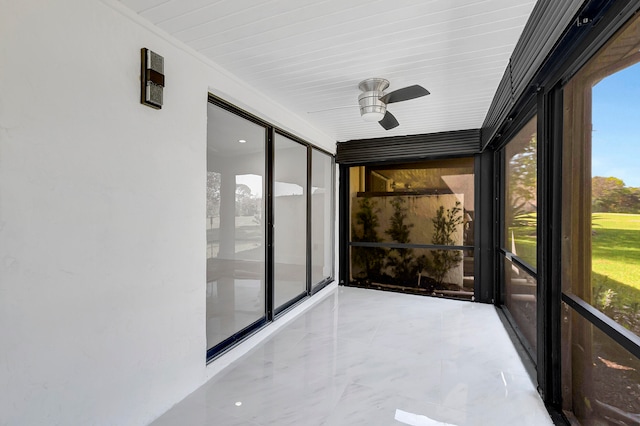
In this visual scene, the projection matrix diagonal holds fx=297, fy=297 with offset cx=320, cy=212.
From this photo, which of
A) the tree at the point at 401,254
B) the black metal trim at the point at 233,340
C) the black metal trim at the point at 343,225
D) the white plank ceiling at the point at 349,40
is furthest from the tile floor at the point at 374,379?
the white plank ceiling at the point at 349,40

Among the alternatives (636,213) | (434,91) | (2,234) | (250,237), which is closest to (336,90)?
(434,91)

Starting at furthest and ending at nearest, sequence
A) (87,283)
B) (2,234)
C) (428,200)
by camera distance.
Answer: (428,200)
(87,283)
(2,234)

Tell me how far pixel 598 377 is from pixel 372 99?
92.8 inches

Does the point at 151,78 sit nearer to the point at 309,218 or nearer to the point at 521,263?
the point at 309,218

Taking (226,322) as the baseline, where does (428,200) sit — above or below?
above

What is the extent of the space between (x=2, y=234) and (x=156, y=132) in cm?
92

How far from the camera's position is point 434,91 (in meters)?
2.78

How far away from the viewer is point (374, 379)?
230 cm

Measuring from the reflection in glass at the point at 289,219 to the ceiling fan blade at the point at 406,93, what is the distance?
4.41 feet

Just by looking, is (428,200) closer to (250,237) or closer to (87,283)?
(250,237)

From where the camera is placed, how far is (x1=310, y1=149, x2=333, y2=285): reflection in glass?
427 centimetres

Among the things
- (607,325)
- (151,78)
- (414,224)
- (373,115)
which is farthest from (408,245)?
(151,78)

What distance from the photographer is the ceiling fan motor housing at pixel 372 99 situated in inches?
102

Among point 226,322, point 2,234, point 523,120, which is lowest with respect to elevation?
point 226,322
